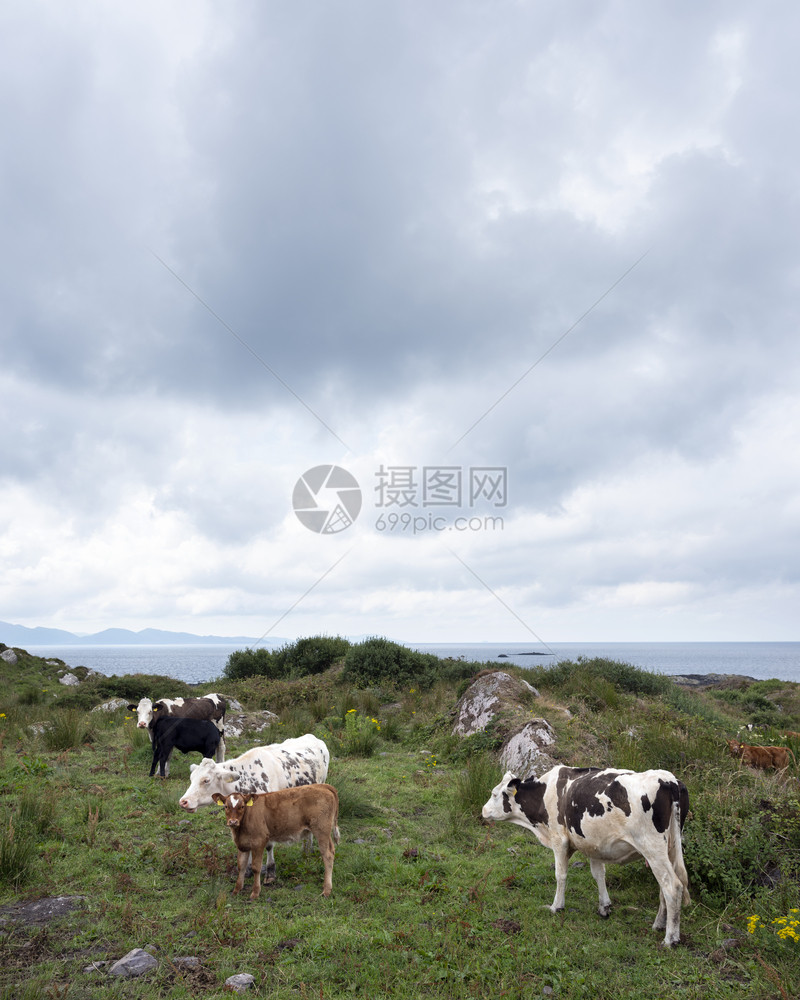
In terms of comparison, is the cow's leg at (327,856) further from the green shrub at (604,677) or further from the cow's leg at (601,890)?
the green shrub at (604,677)

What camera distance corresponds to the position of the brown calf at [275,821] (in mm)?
6602

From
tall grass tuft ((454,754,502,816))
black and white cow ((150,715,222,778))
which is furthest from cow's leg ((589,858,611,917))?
black and white cow ((150,715,222,778))

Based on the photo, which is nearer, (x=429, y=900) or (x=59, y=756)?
(x=429, y=900)

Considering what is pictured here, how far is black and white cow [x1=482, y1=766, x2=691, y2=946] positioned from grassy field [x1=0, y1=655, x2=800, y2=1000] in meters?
0.37

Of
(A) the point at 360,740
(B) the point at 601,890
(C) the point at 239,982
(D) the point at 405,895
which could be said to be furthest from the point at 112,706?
(B) the point at 601,890

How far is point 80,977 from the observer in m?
4.78

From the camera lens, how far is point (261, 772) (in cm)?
795

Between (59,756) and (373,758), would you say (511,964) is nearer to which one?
(373,758)

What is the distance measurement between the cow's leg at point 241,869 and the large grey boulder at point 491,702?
7448 mm

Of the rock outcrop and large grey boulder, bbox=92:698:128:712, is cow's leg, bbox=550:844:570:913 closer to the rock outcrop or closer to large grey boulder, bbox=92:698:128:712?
the rock outcrop

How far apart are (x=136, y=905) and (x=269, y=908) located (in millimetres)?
1391

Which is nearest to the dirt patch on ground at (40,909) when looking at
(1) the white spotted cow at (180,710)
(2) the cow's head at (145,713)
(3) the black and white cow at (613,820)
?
(3) the black and white cow at (613,820)

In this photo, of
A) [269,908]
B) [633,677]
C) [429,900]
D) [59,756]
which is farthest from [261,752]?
[633,677]

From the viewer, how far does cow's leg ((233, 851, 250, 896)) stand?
6539 millimetres
